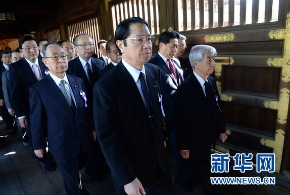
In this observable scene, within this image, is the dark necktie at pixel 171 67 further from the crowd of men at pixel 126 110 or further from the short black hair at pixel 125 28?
the short black hair at pixel 125 28

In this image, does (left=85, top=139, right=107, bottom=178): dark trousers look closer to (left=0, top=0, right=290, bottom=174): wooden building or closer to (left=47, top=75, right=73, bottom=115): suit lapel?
(left=47, top=75, right=73, bottom=115): suit lapel

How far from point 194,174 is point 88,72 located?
1942 millimetres

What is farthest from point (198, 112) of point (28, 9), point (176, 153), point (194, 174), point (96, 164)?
point (28, 9)

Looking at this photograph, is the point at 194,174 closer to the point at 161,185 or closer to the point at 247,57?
the point at 161,185

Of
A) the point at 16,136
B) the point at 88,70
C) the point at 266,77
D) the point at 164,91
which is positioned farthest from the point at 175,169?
the point at 16,136

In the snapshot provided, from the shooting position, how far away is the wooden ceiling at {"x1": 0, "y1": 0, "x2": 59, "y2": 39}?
592cm

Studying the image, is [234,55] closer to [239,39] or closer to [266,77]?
[239,39]

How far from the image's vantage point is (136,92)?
4.50ft

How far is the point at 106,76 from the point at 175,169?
78.4 inches

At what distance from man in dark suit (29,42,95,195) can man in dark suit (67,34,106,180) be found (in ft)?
2.12

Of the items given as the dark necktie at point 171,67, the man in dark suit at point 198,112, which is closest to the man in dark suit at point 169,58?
the dark necktie at point 171,67

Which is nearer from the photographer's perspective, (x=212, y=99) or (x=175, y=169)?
(x=212, y=99)

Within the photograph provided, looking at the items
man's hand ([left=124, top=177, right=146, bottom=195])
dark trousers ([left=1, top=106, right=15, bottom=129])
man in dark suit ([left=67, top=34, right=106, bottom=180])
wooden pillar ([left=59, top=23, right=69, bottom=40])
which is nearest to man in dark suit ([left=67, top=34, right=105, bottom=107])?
man in dark suit ([left=67, top=34, right=106, bottom=180])

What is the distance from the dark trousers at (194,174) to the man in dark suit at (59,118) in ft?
3.60
